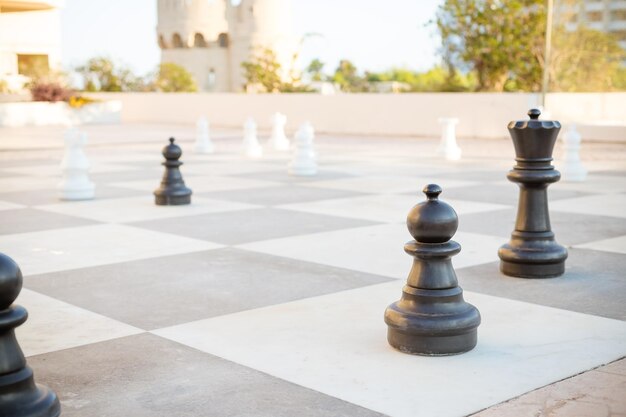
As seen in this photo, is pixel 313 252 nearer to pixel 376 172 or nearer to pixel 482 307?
pixel 482 307

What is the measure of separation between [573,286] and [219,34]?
80682 mm

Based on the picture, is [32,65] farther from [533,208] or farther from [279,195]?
[533,208]

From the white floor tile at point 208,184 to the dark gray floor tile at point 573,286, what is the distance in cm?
537

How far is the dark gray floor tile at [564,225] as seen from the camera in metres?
6.91

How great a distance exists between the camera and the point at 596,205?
Result: 28.8 feet

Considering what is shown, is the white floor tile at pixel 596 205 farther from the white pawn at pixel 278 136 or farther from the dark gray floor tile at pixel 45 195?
the white pawn at pixel 278 136

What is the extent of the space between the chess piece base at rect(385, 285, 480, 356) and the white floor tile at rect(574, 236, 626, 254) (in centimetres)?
278

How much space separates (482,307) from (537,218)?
1080 millimetres

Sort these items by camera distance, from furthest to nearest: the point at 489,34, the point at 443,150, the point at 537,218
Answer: the point at 489,34 < the point at 443,150 < the point at 537,218

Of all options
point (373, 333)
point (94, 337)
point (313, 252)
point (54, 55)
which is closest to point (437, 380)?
point (373, 333)

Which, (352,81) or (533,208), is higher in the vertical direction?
(352,81)

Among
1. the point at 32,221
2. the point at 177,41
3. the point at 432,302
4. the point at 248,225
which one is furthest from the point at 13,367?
the point at 177,41

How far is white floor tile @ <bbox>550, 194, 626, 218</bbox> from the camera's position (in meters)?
8.27

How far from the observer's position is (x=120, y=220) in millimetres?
8031
